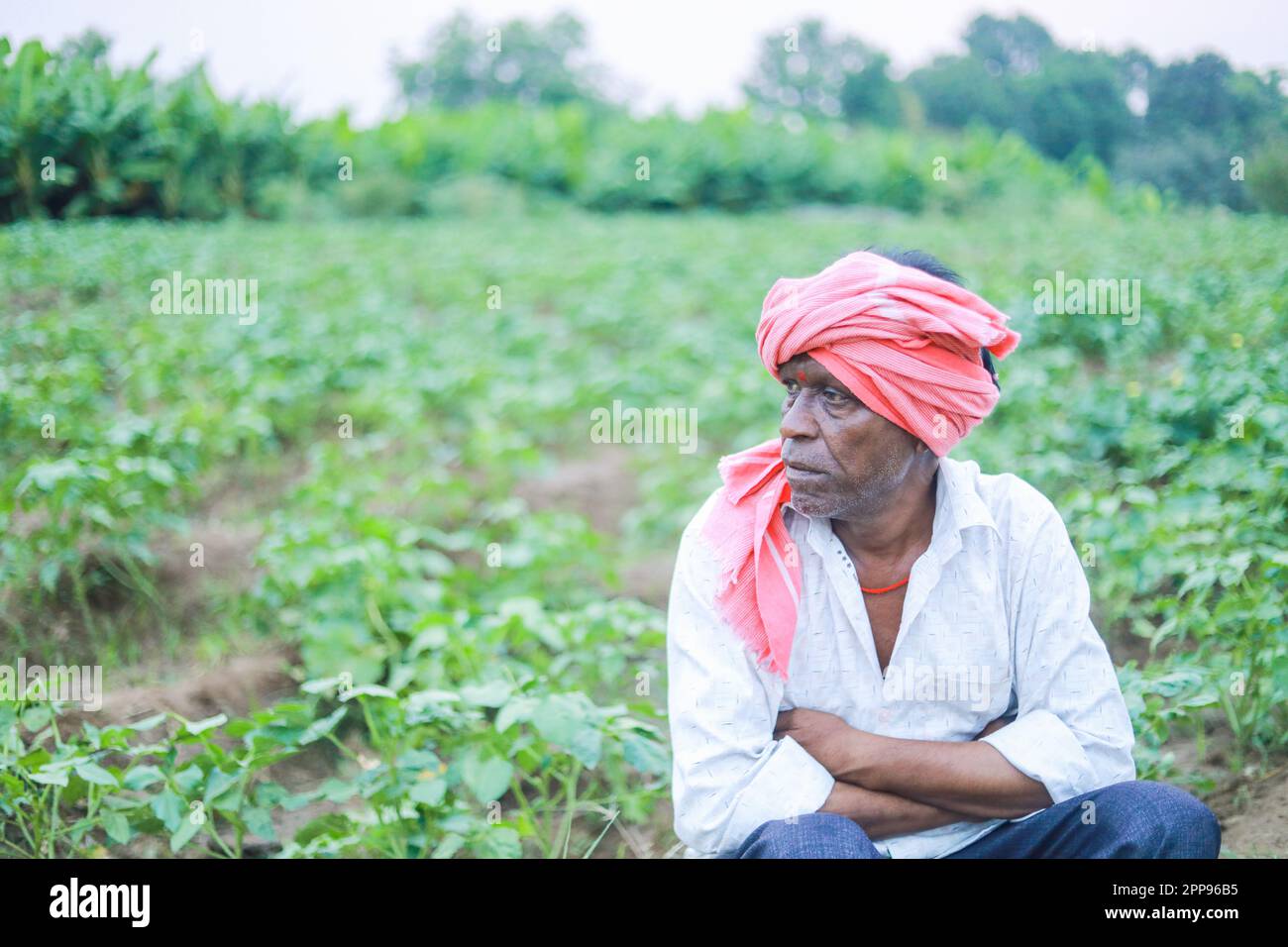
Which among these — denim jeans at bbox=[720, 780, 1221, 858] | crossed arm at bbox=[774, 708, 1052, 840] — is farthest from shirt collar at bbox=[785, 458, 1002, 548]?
denim jeans at bbox=[720, 780, 1221, 858]

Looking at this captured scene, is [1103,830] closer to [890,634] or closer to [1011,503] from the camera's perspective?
[890,634]

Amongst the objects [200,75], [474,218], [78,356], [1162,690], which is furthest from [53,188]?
[474,218]

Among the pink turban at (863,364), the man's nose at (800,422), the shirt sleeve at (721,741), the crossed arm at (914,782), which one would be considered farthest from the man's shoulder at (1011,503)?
the shirt sleeve at (721,741)

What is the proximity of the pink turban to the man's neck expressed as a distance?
115 mm

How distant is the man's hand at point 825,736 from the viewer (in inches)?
77.9

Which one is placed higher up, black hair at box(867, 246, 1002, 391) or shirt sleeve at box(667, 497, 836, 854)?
black hair at box(867, 246, 1002, 391)

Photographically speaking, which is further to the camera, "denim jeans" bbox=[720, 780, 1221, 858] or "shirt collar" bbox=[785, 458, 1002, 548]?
"shirt collar" bbox=[785, 458, 1002, 548]

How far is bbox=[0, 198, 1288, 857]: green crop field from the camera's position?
2.54m

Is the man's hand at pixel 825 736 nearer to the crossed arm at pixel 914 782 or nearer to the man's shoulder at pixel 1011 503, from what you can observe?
the crossed arm at pixel 914 782

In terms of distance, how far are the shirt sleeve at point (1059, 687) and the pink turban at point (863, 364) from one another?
0.31 m

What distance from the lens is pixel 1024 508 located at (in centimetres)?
211

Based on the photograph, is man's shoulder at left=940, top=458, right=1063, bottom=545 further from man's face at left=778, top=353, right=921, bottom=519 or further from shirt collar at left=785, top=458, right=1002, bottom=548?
man's face at left=778, top=353, right=921, bottom=519

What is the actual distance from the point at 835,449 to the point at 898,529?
26cm
